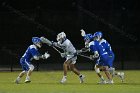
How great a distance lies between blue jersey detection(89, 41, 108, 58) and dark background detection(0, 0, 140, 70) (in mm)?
13365

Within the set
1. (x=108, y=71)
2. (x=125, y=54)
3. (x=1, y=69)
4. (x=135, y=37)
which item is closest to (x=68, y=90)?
(x=108, y=71)

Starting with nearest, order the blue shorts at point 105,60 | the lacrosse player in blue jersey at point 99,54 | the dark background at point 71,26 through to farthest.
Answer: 1. the lacrosse player in blue jersey at point 99,54
2. the blue shorts at point 105,60
3. the dark background at point 71,26

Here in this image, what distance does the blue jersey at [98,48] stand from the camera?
87.9 ft

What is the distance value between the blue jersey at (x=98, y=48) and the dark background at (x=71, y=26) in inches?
526

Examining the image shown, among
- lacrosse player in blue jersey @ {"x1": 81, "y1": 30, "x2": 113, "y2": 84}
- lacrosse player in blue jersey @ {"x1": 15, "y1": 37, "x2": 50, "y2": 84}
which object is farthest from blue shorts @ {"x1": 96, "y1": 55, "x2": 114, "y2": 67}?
lacrosse player in blue jersey @ {"x1": 15, "y1": 37, "x2": 50, "y2": 84}

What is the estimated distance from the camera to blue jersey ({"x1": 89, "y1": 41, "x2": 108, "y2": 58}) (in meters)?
26.8

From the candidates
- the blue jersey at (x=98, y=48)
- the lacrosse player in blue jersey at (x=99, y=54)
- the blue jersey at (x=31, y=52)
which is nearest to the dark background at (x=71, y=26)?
the blue jersey at (x=31, y=52)

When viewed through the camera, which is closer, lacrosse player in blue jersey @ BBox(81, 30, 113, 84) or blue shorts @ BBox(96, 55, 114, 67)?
lacrosse player in blue jersey @ BBox(81, 30, 113, 84)

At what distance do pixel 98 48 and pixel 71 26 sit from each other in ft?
61.4

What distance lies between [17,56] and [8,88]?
1700 cm

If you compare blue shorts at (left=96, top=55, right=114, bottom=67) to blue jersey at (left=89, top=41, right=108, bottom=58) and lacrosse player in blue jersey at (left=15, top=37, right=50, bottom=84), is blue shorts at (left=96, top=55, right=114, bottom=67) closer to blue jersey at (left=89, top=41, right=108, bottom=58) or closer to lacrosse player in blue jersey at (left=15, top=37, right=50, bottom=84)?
blue jersey at (left=89, top=41, right=108, bottom=58)

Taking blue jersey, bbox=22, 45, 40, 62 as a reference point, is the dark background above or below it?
above

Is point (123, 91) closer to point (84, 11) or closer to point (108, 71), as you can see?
point (108, 71)

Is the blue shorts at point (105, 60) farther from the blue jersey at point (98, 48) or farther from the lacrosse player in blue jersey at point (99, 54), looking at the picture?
the blue jersey at point (98, 48)
